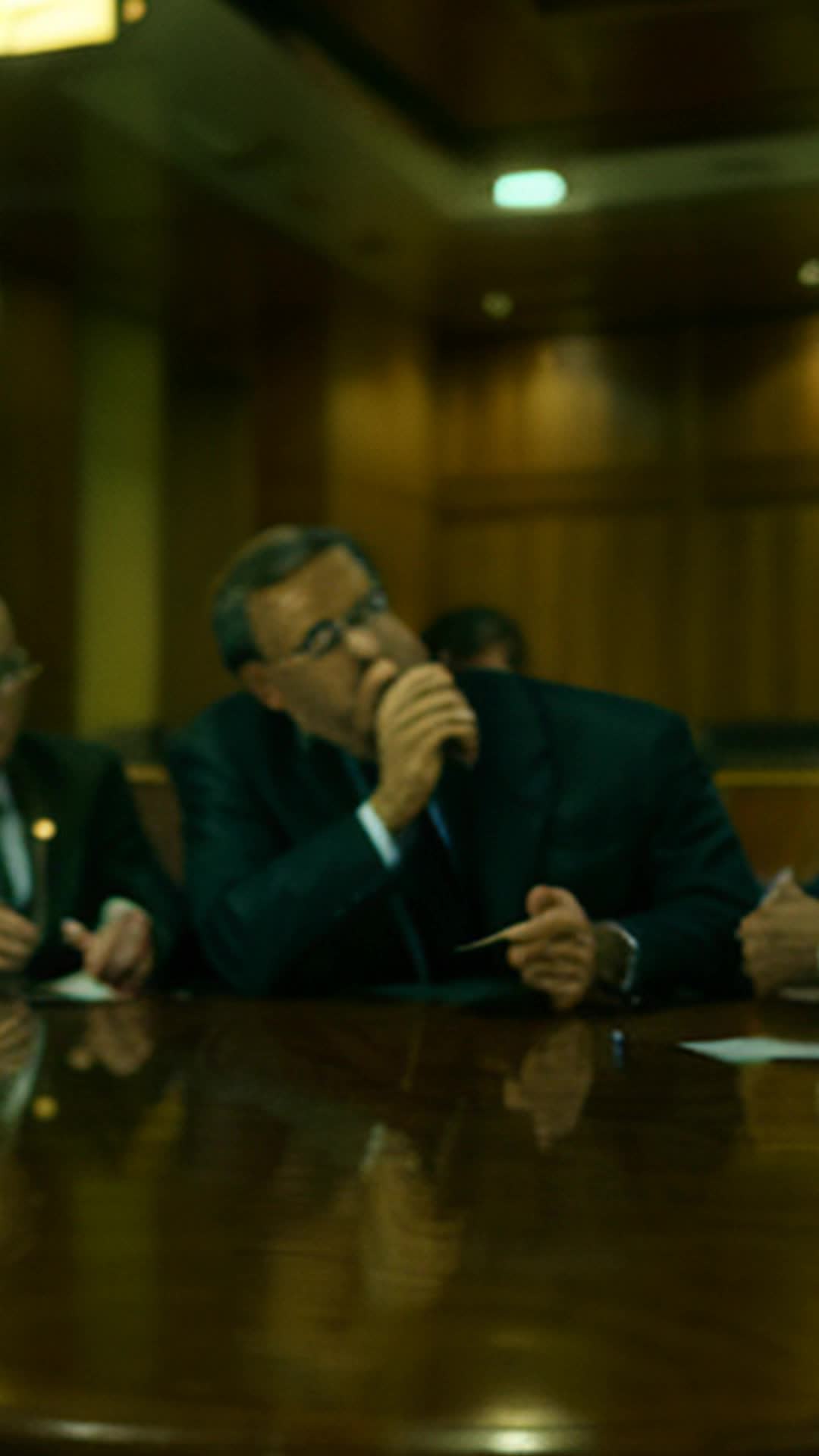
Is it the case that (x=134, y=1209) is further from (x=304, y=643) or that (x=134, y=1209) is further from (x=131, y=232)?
(x=131, y=232)

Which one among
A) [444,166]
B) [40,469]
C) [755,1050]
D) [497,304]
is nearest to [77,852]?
[755,1050]

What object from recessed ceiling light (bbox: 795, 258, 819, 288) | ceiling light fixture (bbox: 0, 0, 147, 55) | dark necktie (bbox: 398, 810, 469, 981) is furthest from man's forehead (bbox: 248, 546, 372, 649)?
recessed ceiling light (bbox: 795, 258, 819, 288)

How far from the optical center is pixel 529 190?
6457mm

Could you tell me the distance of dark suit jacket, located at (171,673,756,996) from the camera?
1.89 m

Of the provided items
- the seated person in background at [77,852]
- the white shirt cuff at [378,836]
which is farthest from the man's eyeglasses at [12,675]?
the white shirt cuff at [378,836]

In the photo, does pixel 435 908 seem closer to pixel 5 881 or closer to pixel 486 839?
pixel 486 839

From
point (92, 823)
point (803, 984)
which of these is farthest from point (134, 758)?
point (803, 984)

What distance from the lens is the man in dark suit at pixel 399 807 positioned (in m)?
1.89

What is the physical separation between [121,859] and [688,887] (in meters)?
0.76

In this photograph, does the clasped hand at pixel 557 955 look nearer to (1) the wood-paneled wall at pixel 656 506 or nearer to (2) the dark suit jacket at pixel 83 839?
(2) the dark suit jacket at pixel 83 839

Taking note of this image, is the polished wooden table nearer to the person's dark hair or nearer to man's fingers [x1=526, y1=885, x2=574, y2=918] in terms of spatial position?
man's fingers [x1=526, y1=885, x2=574, y2=918]

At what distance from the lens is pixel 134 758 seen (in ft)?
27.2

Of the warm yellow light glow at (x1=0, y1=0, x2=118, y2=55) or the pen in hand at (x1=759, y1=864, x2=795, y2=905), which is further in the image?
the warm yellow light glow at (x1=0, y1=0, x2=118, y2=55)

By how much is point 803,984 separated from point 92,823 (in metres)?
0.95
